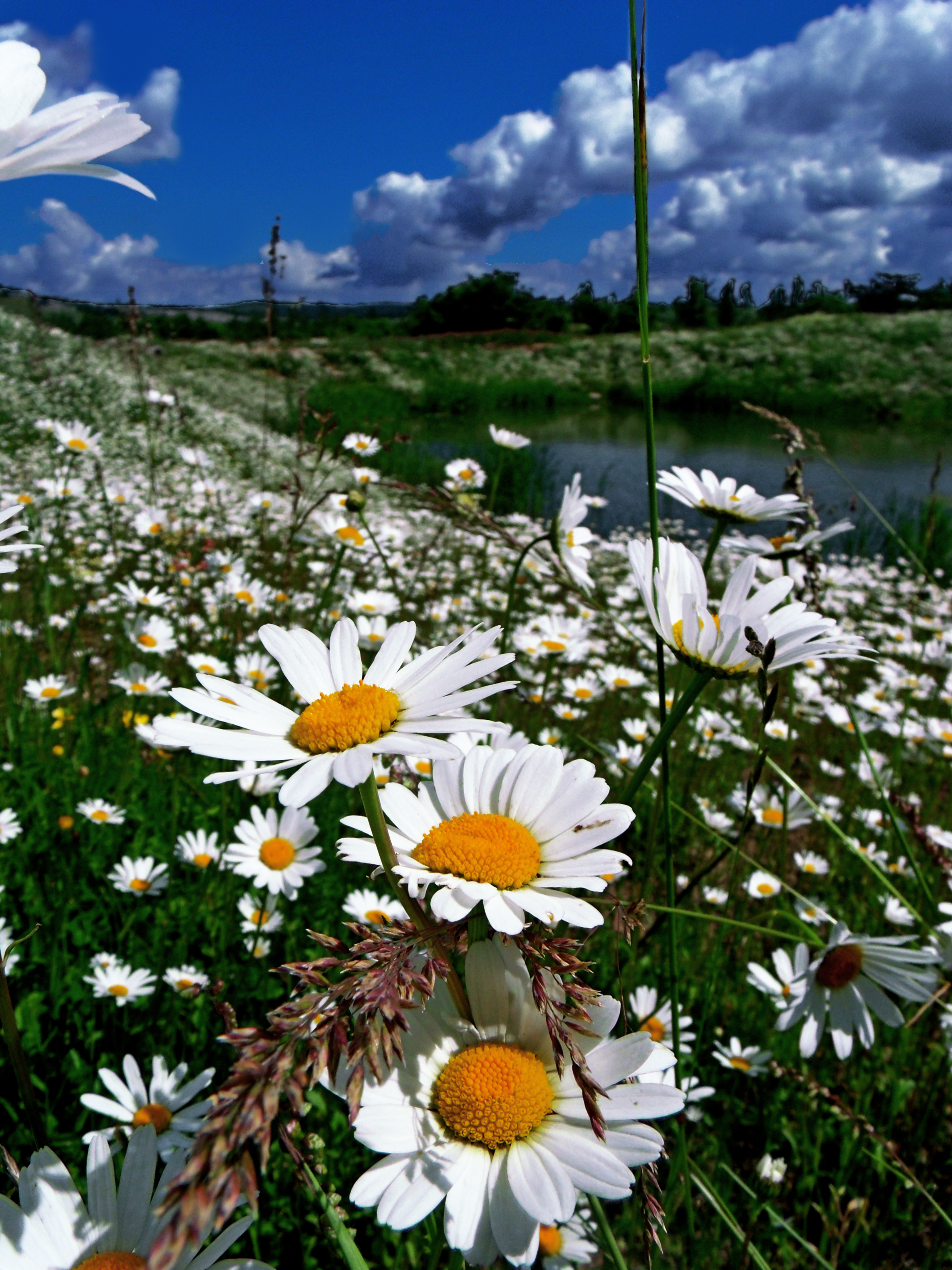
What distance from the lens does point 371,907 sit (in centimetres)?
116

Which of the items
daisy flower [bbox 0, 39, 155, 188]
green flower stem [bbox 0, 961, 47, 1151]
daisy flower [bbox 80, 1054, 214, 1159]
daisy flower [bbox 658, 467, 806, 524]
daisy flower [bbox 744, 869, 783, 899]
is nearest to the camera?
daisy flower [bbox 0, 39, 155, 188]

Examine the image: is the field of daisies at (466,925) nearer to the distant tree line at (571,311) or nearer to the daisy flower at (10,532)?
the daisy flower at (10,532)

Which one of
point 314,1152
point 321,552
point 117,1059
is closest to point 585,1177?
point 314,1152

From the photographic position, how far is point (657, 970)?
1.54 metres

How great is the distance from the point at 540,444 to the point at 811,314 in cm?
2914

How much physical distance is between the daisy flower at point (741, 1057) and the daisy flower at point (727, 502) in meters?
0.92

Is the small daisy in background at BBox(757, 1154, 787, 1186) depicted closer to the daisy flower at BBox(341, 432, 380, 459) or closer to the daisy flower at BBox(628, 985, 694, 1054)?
the daisy flower at BBox(628, 985, 694, 1054)

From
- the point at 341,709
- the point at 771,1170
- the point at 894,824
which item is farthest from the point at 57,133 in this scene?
the point at 771,1170

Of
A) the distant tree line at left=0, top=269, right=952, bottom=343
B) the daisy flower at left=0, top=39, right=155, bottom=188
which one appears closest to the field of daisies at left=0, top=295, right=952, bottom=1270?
the daisy flower at left=0, top=39, right=155, bottom=188

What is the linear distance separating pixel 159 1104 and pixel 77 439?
122 inches

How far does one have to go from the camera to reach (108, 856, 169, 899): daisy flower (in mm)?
1442

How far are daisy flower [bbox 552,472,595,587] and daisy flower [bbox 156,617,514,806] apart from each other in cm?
52

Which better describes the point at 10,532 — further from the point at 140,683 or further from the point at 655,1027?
the point at 140,683

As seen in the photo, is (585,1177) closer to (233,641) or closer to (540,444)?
(233,641)
